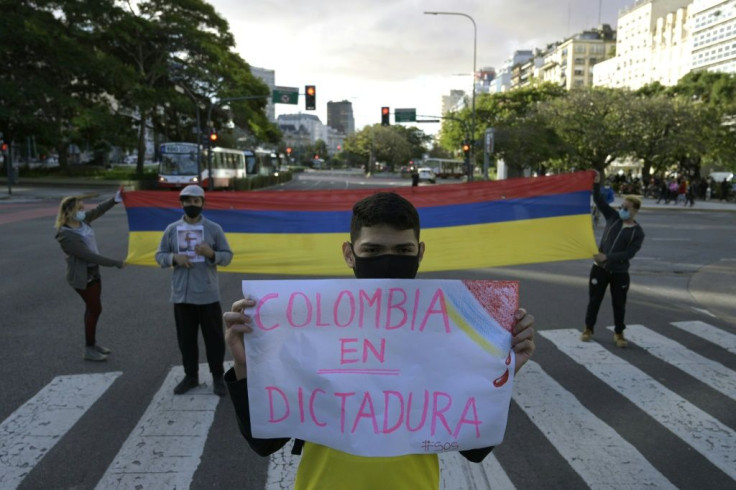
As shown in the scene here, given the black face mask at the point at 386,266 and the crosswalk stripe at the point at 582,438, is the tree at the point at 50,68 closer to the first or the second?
the crosswalk stripe at the point at 582,438

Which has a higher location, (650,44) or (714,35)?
(650,44)

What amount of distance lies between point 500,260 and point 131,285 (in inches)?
286

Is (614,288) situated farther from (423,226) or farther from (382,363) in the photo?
(382,363)

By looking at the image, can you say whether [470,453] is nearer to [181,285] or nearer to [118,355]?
[181,285]

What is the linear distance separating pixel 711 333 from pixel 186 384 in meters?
6.94

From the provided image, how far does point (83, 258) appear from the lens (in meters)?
6.14

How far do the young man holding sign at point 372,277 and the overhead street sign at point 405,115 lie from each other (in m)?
42.3

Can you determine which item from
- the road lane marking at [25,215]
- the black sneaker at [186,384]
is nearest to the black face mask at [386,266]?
the black sneaker at [186,384]

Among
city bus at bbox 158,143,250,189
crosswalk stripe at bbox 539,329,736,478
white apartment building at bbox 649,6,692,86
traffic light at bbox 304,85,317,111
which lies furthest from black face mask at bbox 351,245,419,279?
white apartment building at bbox 649,6,692,86

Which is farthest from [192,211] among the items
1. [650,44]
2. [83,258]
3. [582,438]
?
[650,44]

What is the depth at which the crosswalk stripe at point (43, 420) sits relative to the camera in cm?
416

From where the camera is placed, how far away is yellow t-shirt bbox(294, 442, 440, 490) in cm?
178

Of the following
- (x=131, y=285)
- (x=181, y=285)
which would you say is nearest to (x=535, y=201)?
(x=181, y=285)

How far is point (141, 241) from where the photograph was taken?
6.57 meters
